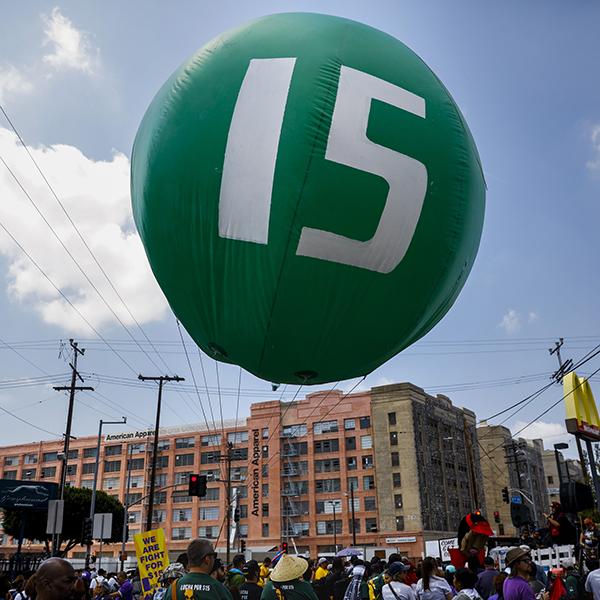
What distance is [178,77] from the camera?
601 centimetres

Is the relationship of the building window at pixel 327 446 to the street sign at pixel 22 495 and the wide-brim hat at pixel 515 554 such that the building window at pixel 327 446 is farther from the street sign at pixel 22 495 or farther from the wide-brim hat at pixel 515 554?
the wide-brim hat at pixel 515 554

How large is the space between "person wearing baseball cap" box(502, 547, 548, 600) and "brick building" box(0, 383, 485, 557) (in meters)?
60.2

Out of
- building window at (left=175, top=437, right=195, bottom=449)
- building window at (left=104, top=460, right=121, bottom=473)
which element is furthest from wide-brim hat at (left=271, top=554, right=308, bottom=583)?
building window at (left=104, top=460, right=121, bottom=473)

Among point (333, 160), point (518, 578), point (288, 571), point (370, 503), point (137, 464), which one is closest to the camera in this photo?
point (333, 160)

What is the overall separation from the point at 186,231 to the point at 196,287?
558 millimetres

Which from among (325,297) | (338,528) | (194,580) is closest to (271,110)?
(325,297)

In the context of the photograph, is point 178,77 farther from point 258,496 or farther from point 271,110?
point 258,496

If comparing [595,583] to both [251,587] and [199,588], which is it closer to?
[251,587]

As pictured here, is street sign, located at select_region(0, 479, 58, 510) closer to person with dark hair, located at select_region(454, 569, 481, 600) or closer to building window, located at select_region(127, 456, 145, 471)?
person with dark hair, located at select_region(454, 569, 481, 600)

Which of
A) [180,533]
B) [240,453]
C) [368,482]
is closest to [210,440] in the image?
[240,453]

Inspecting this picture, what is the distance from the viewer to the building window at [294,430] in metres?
75.3

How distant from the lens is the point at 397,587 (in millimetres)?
7430

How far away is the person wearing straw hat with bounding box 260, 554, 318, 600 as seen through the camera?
6.23 m

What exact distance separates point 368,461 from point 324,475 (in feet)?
18.3
